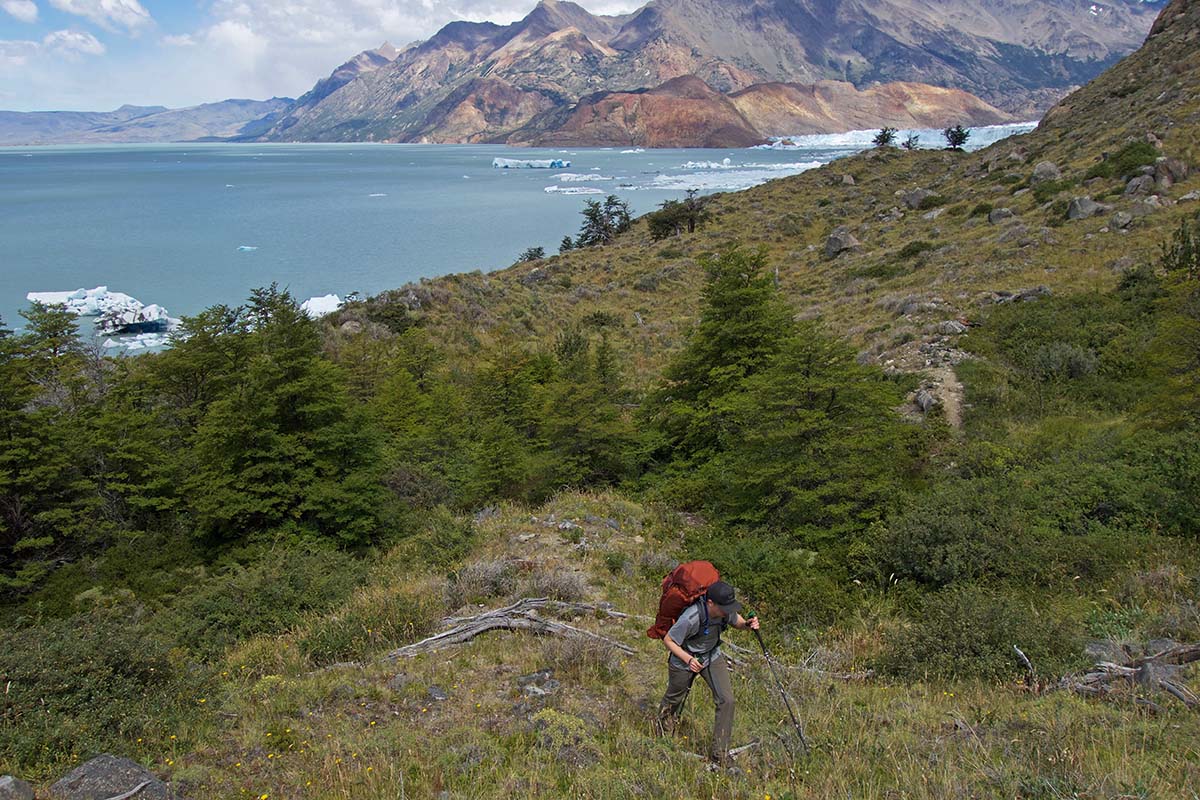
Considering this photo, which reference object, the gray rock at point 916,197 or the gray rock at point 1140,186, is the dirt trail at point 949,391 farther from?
the gray rock at point 916,197

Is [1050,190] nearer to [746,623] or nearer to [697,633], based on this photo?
[746,623]

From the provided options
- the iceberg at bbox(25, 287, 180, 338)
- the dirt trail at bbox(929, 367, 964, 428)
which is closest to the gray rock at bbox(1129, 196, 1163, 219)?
the dirt trail at bbox(929, 367, 964, 428)

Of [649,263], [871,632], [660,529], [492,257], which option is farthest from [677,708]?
[492,257]

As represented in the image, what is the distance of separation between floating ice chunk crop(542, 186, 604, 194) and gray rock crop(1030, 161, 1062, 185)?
68570 millimetres

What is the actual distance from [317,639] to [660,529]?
531cm

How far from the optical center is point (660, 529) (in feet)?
33.9

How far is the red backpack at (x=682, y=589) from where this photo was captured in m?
4.11

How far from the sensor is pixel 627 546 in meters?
9.69

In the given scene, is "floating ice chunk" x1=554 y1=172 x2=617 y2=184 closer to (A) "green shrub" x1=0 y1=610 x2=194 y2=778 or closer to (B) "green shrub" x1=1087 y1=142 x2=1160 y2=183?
(B) "green shrub" x1=1087 y1=142 x2=1160 y2=183

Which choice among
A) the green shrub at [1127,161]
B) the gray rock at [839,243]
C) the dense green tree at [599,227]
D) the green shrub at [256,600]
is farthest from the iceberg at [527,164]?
the green shrub at [256,600]

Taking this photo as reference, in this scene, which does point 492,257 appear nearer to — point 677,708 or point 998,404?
point 998,404

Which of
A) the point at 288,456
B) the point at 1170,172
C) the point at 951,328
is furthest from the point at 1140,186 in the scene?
the point at 288,456

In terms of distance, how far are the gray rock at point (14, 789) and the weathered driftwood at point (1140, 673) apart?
6.82 m

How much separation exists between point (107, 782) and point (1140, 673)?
698cm
